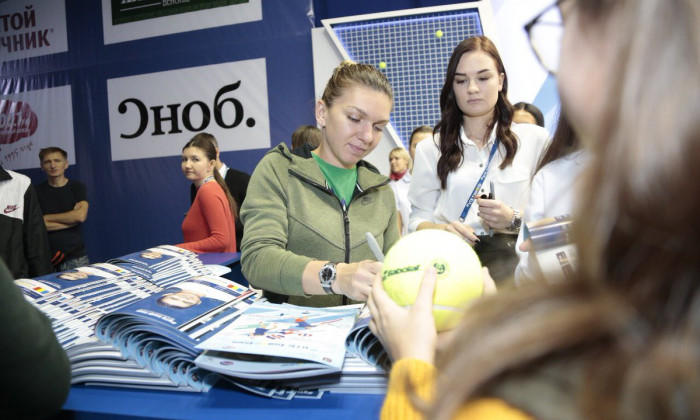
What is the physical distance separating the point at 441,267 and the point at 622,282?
16.0 inches

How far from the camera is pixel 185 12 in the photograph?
571 cm

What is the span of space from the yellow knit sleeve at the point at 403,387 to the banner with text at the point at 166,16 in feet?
18.2

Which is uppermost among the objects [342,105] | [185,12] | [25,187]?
[185,12]

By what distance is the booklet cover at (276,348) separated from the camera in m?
0.83

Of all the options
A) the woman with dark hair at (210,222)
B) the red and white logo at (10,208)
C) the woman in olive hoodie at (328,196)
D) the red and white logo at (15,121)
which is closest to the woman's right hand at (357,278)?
the woman in olive hoodie at (328,196)

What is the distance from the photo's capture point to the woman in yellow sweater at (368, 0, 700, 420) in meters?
0.34

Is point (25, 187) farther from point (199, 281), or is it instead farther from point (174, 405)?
point (174, 405)

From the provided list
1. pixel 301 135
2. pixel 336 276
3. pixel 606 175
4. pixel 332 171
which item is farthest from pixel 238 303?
pixel 301 135

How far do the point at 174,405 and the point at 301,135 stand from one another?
257cm

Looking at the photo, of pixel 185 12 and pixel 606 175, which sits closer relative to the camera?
pixel 606 175

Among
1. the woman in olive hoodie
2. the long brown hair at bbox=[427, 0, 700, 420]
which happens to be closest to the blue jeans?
the woman in olive hoodie

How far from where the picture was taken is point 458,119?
7.55ft

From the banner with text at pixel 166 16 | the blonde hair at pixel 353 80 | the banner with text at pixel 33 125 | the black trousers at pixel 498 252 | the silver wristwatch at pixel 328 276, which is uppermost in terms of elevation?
the banner with text at pixel 166 16

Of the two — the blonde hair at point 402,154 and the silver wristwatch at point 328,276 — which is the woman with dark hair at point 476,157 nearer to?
the silver wristwatch at point 328,276
